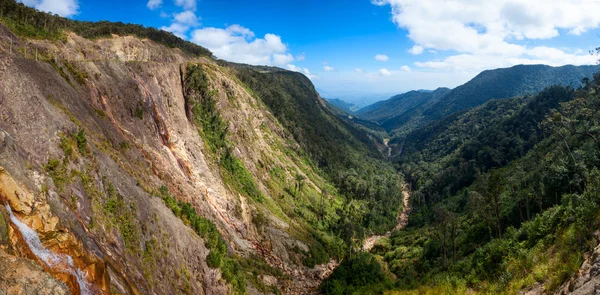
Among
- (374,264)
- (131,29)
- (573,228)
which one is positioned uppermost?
(131,29)

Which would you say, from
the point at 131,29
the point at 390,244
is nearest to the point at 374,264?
the point at 390,244

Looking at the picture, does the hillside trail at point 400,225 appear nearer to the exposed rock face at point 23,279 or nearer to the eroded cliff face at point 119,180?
the eroded cliff face at point 119,180

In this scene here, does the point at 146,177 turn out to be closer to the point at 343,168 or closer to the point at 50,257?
the point at 50,257

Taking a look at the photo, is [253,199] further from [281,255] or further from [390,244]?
[390,244]

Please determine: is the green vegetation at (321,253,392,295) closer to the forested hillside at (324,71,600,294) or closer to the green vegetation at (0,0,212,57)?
the forested hillside at (324,71,600,294)

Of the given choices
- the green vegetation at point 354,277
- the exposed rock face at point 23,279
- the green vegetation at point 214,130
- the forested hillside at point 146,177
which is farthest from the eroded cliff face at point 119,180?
the green vegetation at point 354,277
